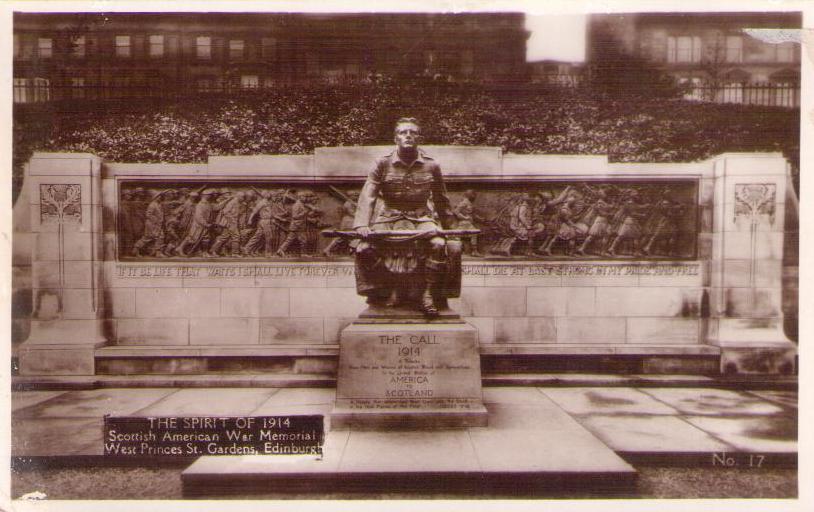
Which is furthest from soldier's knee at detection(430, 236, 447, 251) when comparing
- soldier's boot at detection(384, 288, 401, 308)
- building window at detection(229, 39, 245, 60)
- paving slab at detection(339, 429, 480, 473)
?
building window at detection(229, 39, 245, 60)

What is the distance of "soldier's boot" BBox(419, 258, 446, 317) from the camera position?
222 inches

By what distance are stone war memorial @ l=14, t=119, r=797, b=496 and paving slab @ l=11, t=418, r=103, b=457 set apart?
1549 mm

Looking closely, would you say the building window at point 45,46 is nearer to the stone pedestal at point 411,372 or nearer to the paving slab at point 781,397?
the stone pedestal at point 411,372

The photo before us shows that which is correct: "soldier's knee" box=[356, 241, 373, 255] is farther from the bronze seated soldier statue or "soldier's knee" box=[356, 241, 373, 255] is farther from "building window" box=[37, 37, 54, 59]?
"building window" box=[37, 37, 54, 59]

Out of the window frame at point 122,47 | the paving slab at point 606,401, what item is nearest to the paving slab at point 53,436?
the window frame at point 122,47

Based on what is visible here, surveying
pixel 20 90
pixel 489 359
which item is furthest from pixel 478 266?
pixel 20 90

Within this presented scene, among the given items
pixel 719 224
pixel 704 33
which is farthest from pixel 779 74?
pixel 719 224

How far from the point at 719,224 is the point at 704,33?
267cm

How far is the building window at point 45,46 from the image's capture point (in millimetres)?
6500

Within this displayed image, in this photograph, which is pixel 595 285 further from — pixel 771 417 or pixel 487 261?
pixel 771 417

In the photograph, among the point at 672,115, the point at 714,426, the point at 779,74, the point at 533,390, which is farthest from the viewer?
the point at 672,115

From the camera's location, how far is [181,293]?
7.84 meters

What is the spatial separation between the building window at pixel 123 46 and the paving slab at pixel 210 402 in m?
4.78

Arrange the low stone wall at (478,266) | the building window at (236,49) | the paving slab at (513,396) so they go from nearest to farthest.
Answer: the paving slab at (513,396), the building window at (236,49), the low stone wall at (478,266)
